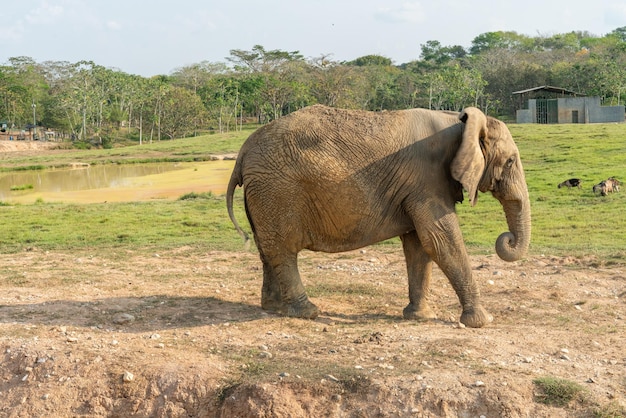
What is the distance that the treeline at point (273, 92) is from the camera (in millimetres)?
Answer: 64000

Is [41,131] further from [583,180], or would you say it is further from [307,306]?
[307,306]

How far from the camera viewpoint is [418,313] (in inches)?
329

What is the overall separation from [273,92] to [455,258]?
6594 centimetres

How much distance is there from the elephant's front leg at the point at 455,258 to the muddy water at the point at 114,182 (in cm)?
1736

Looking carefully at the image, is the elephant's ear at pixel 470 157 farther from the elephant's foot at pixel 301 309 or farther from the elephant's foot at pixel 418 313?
the elephant's foot at pixel 301 309

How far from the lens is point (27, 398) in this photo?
6.59 metres

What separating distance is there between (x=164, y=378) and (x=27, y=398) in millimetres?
1263

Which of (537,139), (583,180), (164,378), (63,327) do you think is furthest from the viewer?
(537,139)

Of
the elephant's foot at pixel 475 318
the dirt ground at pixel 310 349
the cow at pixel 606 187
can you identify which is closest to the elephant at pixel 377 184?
the elephant's foot at pixel 475 318

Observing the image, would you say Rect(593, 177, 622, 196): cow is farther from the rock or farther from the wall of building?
the wall of building

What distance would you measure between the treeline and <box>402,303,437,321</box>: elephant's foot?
5548 centimetres

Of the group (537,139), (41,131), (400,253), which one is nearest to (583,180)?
(400,253)

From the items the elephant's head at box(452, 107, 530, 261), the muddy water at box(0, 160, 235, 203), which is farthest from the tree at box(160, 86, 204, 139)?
the elephant's head at box(452, 107, 530, 261)

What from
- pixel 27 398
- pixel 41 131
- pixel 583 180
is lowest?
pixel 27 398
